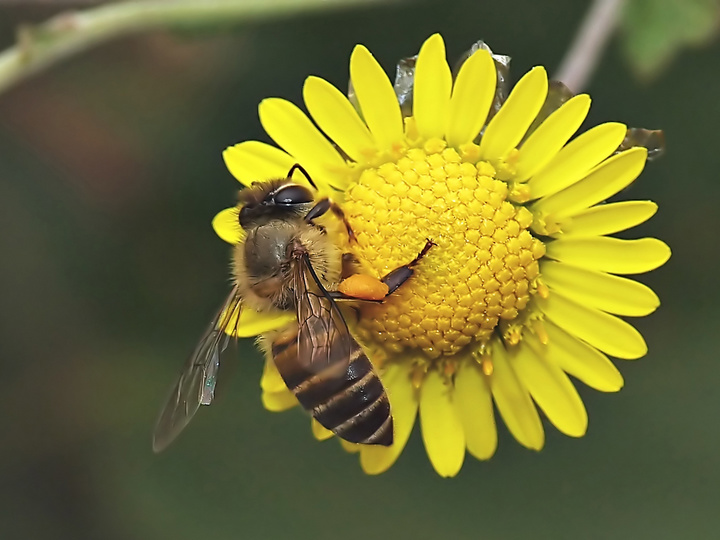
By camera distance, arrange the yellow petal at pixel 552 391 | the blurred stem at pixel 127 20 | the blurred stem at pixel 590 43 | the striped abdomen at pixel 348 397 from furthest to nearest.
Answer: the blurred stem at pixel 127 20 < the blurred stem at pixel 590 43 < the yellow petal at pixel 552 391 < the striped abdomen at pixel 348 397

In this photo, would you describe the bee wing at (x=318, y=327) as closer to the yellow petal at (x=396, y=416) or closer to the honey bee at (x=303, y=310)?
the honey bee at (x=303, y=310)

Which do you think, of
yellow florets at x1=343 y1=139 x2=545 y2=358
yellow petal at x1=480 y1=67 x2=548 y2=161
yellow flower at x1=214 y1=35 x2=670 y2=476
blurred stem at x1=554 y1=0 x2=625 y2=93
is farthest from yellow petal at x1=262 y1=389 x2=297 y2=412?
blurred stem at x1=554 y1=0 x2=625 y2=93

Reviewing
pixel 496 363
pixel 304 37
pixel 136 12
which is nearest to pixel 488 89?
pixel 496 363

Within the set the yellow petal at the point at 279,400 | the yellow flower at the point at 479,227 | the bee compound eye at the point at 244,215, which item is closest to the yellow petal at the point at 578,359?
the yellow flower at the point at 479,227

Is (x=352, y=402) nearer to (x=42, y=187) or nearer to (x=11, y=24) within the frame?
(x=42, y=187)

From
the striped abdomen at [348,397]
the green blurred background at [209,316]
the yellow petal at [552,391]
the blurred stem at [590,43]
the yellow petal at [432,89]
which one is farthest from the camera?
the green blurred background at [209,316]

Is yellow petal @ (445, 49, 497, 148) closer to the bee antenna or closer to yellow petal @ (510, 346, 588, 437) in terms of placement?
the bee antenna
